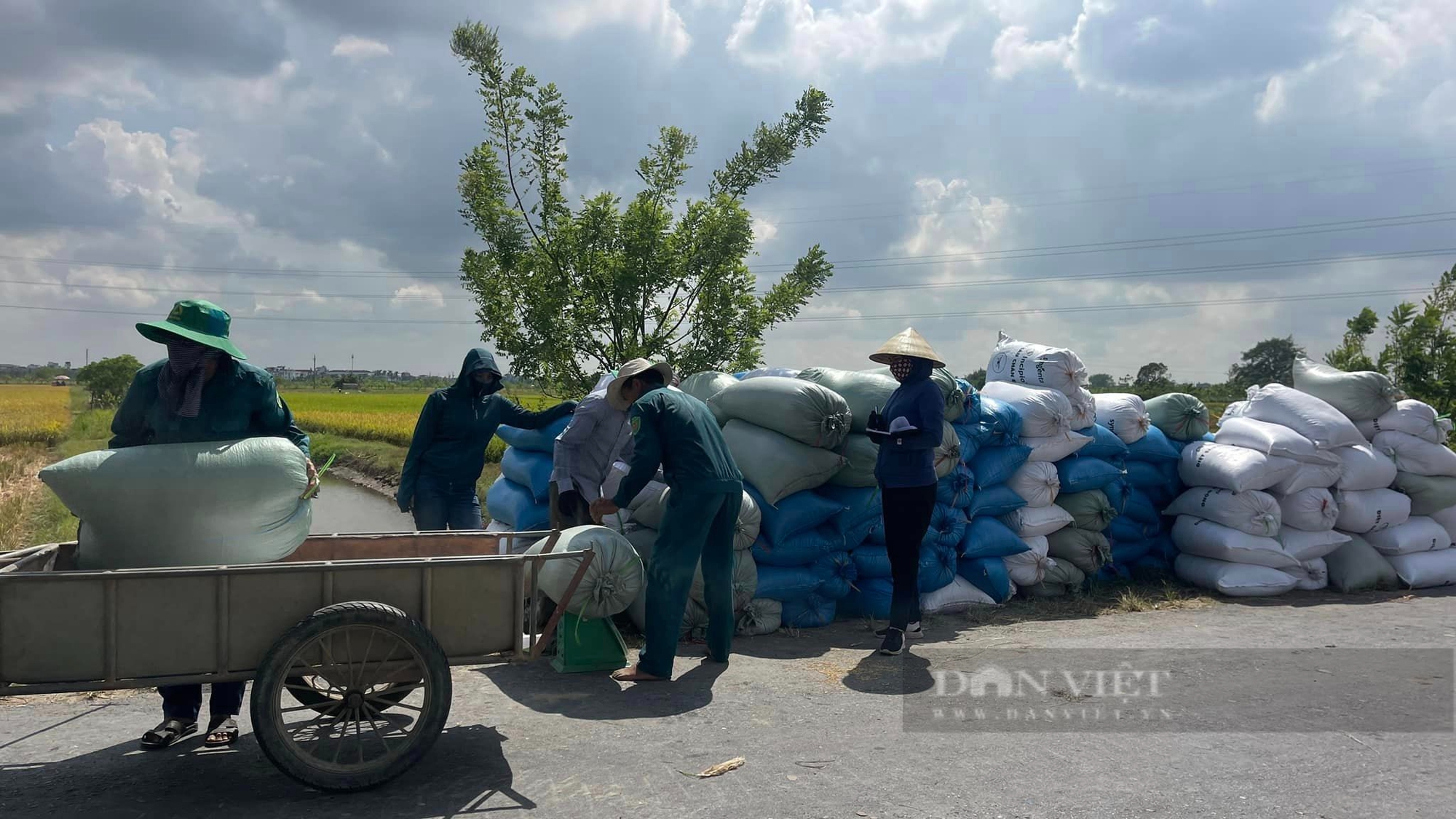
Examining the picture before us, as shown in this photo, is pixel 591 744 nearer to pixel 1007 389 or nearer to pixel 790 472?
pixel 790 472

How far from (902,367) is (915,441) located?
51cm

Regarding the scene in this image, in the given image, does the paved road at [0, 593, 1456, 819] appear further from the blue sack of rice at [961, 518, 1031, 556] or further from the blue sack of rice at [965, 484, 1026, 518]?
the blue sack of rice at [965, 484, 1026, 518]

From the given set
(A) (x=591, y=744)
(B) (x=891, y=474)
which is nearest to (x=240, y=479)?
(A) (x=591, y=744)

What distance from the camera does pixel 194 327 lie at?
3756 mm

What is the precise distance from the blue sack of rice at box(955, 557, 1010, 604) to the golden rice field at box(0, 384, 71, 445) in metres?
25.6

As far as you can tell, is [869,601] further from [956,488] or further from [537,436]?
[537,436]

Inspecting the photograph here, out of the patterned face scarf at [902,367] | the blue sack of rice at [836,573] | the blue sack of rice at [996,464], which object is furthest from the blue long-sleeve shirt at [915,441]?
the blue sack of rice at [996,464]

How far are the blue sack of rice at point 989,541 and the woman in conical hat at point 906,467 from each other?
108 centimetres

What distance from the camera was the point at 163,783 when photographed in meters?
3.41

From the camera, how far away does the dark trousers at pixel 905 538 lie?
18.3 feet

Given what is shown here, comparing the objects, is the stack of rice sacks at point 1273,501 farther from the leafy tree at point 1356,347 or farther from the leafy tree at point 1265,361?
the leafy tree at point 1265,361

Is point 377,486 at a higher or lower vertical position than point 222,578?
lower

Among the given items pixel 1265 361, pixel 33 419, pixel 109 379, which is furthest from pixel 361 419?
pixel 1265 361

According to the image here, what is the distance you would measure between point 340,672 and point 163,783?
0.74 meters
